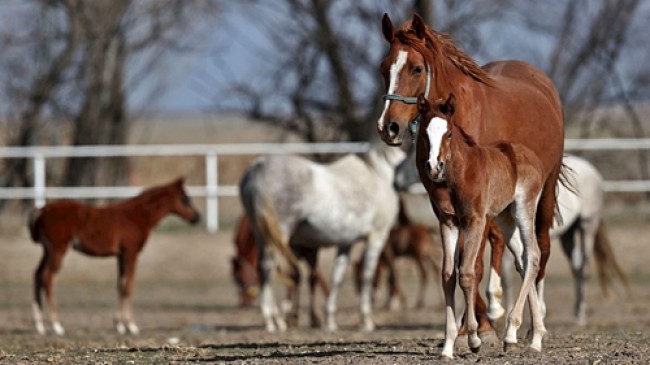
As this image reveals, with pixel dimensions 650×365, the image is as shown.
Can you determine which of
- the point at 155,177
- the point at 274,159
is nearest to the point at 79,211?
the point at 274,159

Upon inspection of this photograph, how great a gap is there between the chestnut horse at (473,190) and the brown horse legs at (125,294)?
21.3 ft

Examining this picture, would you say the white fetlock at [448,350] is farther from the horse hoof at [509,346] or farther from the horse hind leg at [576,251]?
the horse hind leg at [576,251]

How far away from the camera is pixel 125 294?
47.5 ft

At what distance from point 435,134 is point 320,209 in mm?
7602

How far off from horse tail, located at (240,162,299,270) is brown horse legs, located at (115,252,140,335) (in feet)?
4.75

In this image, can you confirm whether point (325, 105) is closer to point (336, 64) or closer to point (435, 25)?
point (336, 64)

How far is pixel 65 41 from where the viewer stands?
27375mm

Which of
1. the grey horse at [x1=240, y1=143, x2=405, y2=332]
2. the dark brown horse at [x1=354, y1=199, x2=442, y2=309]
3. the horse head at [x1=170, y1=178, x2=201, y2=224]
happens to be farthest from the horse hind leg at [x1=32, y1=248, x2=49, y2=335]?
the dark brown horse at [x1=354, y1=199, x2=442, y2=309]

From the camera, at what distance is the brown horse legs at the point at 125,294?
45.9 feet

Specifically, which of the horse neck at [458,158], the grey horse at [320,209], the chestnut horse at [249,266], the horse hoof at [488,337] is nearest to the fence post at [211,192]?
the chestnut horse at [249,266]

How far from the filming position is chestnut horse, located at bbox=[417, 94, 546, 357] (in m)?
7.30

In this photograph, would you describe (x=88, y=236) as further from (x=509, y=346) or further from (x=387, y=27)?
(x=509, y=346)

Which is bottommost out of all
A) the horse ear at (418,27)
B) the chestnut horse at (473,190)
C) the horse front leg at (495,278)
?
the horse front leg at (495,278)

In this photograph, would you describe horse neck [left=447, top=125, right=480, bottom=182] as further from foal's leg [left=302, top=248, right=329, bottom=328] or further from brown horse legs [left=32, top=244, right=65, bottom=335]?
brown horse legs [left=32, top=244, right=65, bottom=335]
